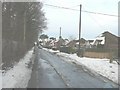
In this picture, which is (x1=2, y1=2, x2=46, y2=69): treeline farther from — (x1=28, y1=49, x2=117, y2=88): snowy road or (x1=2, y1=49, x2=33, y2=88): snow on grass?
(x1=28, y1=49, x2=117, y2=88): snowy road

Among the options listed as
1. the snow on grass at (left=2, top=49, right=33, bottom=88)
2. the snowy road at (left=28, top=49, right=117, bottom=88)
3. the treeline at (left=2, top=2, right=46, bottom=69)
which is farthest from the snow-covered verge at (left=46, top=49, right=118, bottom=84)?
the treeline at (left=2, top=2, right=46, bottom=69)

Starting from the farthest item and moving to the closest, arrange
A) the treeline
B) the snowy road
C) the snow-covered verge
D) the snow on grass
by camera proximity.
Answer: the treeline, the snow-covered verge, the snowy road, the snow on grass

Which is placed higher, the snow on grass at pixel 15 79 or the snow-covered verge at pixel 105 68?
the snow on grass at pixel 15 79

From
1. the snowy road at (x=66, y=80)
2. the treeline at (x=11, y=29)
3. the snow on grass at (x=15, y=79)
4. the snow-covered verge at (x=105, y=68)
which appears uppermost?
the treeline at (x=11, y=29)

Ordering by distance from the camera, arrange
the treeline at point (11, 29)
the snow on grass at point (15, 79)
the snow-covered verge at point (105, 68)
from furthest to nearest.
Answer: the treeline at point (11, 29) → the snow-covered verge at point (105, 68) → the snow on grass at point (15, 79)

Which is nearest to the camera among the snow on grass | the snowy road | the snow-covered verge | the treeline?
the snow on grass

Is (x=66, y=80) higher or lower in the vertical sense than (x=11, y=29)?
lower

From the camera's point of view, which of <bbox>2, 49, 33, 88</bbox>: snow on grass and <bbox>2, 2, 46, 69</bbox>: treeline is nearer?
<bbox>2, 49, 33, 88</bbox>: snow on grass

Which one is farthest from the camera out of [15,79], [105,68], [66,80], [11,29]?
[11,29]

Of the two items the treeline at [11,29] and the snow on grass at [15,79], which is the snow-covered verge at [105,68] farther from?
the treeline at [11,29]

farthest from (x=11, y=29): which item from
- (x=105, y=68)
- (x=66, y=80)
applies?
(x=66, y=80)

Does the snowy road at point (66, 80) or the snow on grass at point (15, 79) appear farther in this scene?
the snowy road at point (66, 80)

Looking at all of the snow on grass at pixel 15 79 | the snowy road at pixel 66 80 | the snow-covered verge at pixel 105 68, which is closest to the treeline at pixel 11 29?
the snow on grass at pixel 15 79

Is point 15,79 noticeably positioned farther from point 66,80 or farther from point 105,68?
point 105,68
